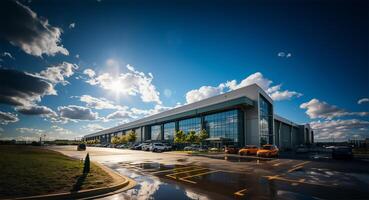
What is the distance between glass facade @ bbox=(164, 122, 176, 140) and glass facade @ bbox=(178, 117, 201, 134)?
4.94 metres

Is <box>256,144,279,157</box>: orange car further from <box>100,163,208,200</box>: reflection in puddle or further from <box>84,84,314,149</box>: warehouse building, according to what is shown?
<box>100,163,208,200</box>: reflection in puddle

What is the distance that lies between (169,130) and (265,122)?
35103mm

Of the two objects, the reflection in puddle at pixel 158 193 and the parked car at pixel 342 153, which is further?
the parked car at pixel 342 153

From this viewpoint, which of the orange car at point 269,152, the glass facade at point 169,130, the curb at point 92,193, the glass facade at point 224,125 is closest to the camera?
the curb at point 92,193

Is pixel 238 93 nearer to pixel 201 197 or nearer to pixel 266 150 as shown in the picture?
pixel 266 150

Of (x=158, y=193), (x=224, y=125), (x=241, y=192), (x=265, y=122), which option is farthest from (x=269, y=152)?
(x=265, y=122)

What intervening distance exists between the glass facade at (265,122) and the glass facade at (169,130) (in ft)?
102

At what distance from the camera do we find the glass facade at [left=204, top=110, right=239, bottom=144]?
158 ft

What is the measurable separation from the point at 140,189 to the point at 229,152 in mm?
29544

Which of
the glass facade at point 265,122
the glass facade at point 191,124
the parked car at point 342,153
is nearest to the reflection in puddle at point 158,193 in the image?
the parked car at point 342,153

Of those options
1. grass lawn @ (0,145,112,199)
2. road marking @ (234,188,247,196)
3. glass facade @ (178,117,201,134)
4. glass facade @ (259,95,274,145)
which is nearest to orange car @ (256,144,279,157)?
road marking @ (234,188,247,196)

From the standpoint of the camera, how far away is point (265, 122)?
5119 cm

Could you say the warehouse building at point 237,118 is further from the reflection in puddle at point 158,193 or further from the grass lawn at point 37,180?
the grass lawn at point 37,180

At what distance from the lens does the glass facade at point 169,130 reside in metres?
72.6
